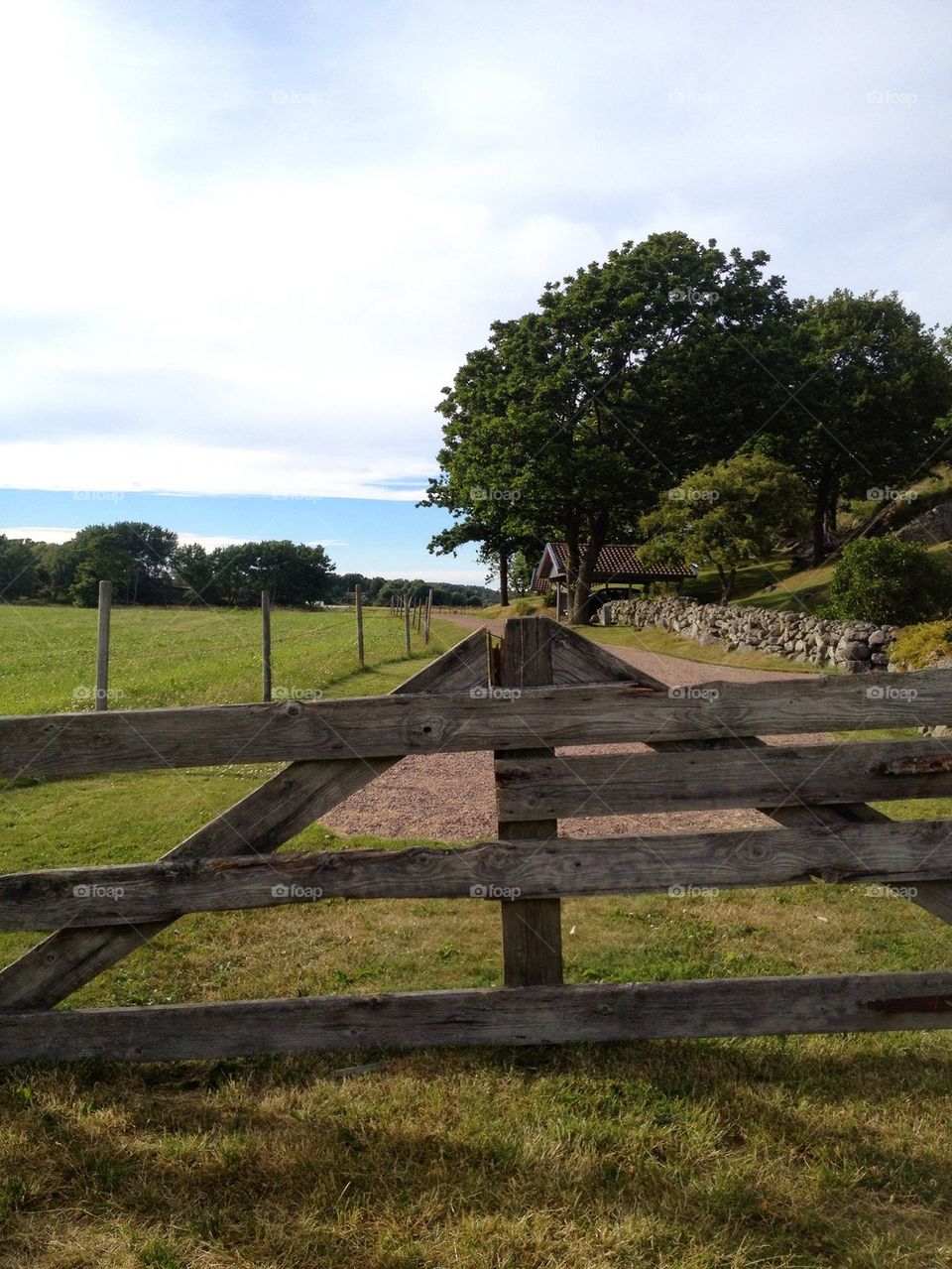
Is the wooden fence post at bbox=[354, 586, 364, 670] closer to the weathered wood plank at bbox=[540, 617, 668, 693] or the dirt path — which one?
the dirt path

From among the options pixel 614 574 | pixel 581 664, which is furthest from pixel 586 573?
pixel 581 664

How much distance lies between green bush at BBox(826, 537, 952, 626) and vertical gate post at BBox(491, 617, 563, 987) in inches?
864

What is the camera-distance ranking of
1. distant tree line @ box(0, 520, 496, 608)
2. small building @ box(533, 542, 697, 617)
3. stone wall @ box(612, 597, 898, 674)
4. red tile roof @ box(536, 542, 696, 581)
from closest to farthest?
1. stone wall @ box(612, 597, 898, 674)
2. small building @ box(533, 542, 697, 617)
3. red tile roof @ box(536, 542, 696, 581)
4. distant tree line @ box(0, 520, 496, 608)

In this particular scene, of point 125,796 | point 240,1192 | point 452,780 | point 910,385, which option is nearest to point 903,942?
point 240,1192

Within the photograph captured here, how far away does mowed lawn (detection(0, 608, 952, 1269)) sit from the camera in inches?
128

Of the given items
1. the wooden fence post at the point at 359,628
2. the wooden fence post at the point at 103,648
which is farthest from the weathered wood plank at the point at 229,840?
the wooden fence post at the point at 359,628

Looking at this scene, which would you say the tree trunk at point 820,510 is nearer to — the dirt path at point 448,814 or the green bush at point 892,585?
the green bush at point 892,585

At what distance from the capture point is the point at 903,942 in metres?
6.32

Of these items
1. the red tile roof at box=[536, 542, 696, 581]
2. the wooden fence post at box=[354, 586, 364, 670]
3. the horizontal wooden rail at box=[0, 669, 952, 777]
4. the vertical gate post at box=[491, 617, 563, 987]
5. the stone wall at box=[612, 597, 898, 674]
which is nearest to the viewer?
the horizontal wooden rail at box=[0, 669, 952, 777]

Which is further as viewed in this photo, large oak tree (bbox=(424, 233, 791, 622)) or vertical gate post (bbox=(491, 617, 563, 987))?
large oak tree (bbox=(424, 233, 791, 622))

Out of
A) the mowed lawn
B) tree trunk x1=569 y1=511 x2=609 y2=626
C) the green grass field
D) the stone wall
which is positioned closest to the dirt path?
the mowed lawn

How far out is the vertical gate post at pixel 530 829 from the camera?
4.16 meters

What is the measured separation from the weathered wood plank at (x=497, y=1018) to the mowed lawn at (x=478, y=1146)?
0.65ft

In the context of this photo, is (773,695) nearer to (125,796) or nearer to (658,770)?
(658,770)
